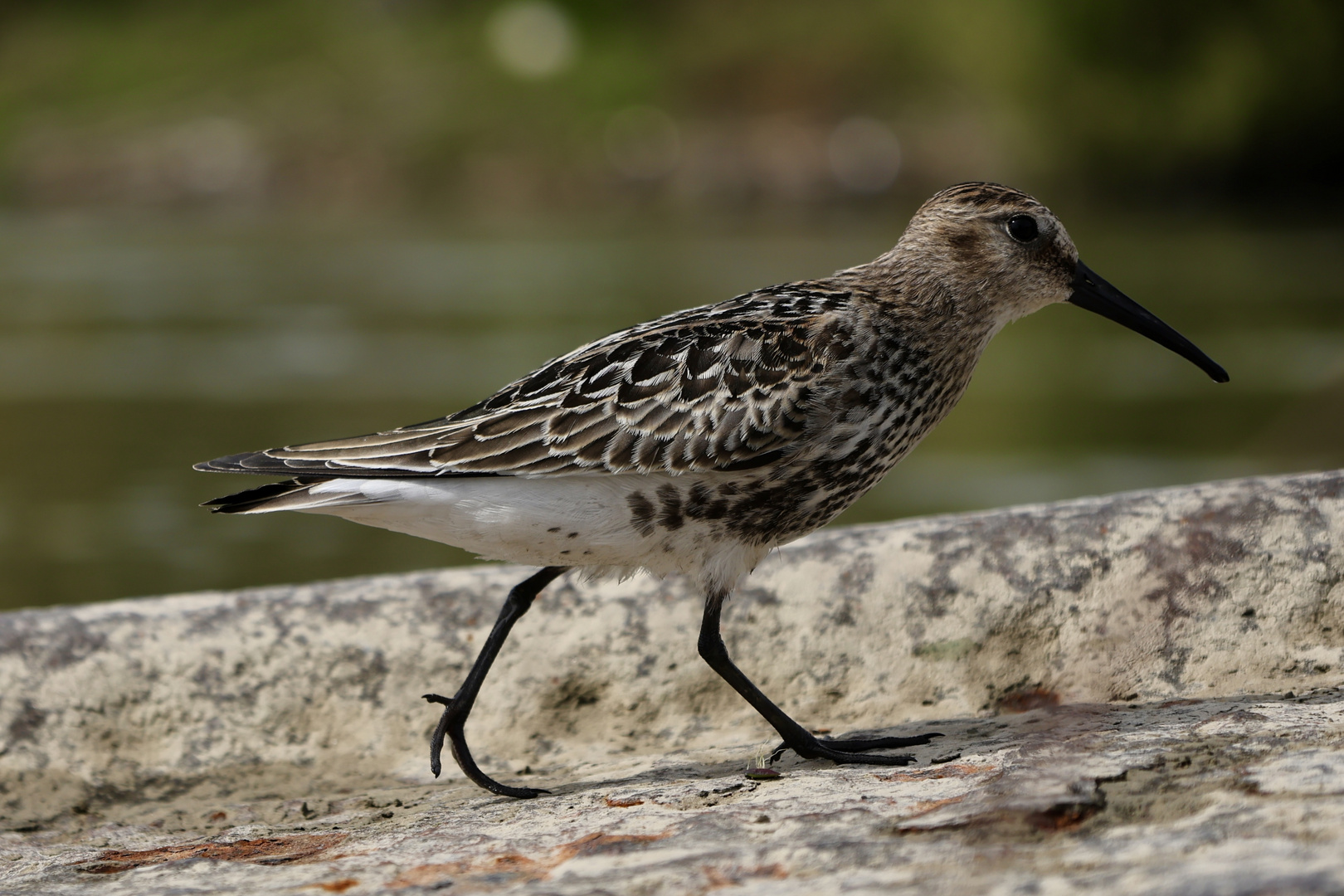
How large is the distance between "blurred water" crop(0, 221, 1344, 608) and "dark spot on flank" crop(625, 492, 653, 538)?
262 centimetres

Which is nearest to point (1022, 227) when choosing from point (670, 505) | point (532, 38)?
point (670, 505)

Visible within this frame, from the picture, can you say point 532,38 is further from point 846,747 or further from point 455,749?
point 846,747

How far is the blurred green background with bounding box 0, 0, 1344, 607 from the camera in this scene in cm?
1098

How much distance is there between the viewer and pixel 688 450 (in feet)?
12.2

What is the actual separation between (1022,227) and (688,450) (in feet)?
→ 3.94

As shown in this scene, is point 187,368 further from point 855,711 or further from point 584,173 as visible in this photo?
point 584,173

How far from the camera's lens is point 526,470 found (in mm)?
3781

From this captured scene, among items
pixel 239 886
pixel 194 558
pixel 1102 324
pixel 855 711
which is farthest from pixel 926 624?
pixel 1102 324

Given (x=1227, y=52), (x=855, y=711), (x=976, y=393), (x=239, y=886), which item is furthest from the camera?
(x=1227, y=52)

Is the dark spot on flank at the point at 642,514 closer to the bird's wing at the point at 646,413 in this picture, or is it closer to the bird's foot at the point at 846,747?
the bird's wing at the point at 646,413

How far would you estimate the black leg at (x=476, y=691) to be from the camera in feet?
13.1

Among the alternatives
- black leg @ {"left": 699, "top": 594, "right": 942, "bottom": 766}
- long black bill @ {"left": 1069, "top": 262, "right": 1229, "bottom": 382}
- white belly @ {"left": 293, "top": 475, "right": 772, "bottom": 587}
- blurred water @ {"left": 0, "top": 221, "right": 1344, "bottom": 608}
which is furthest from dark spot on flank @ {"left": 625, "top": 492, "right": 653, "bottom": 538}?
blurred water @ {"left": 0, "top": 221, "right": 1344, "bottom": 608}

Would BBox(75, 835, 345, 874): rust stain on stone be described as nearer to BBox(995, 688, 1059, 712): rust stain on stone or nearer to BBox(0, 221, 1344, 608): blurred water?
BBox(995, 688, 1059, 712): rust stain on stone

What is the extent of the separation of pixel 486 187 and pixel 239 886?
28.5 m
